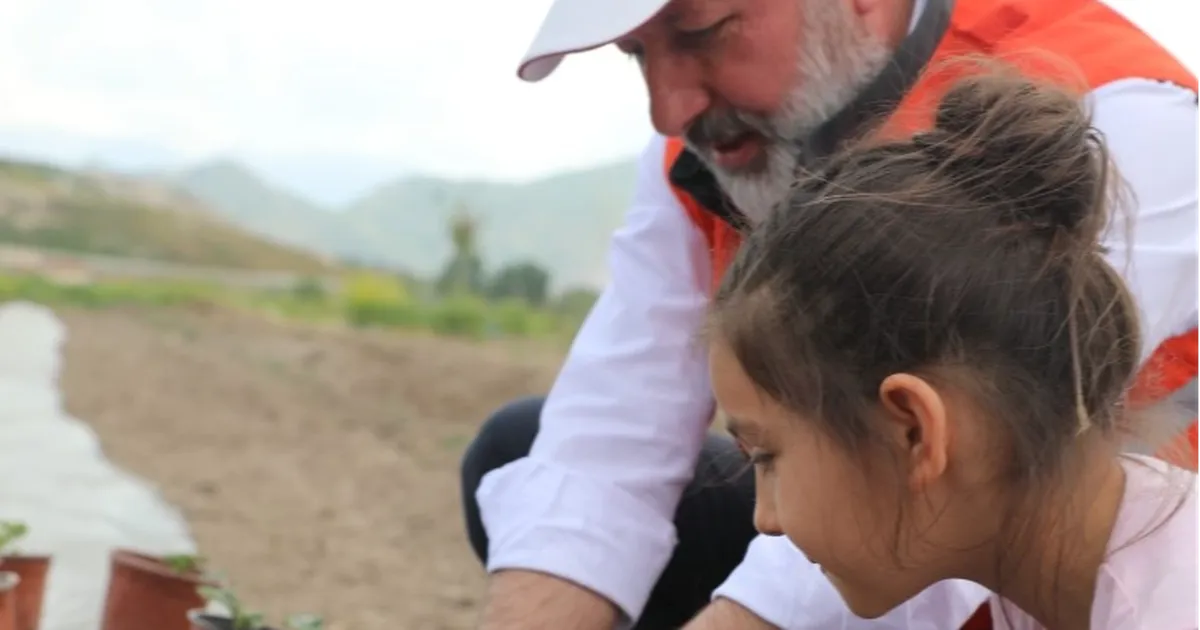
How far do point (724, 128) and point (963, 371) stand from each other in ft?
1.68

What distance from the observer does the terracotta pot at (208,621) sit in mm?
1395

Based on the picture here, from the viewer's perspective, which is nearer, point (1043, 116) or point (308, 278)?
point (1043, 116)

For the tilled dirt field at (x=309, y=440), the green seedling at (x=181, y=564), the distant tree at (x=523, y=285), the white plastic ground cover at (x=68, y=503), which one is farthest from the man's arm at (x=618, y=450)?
the distant tree at (x=523, y=285)

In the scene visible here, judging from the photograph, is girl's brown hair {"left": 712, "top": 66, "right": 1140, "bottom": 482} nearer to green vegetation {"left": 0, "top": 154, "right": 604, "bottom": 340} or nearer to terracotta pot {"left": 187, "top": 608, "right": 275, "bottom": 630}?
terracotta pot {"left": 187, "top": 608, "right": 275, "bottom": 630}

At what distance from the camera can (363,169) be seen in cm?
739

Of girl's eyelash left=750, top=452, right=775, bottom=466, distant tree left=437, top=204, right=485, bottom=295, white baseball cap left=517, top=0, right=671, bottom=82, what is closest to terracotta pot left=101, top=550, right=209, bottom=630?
white baseball cap left=517, top=0, right=671, bottom=82

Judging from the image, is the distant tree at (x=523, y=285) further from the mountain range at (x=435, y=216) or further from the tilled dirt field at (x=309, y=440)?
the tilled dirt field at (x=309, y=440)

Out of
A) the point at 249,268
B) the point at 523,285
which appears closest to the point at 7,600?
the point at 523,285

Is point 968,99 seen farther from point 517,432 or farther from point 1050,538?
point 517,432

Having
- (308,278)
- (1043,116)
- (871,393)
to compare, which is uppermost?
(1043,116)

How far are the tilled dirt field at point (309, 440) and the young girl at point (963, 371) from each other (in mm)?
1661

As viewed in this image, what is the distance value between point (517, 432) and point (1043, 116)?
0.81 metres

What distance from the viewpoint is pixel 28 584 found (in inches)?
59.9

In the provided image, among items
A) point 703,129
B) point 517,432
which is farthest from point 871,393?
point 517,432
